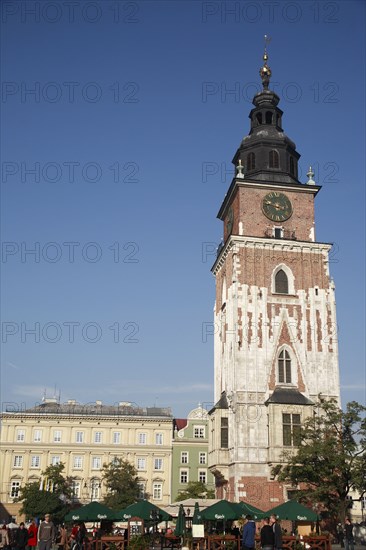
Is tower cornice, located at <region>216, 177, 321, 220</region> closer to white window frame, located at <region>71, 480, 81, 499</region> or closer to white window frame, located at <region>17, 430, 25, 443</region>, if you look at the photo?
white window frame, located at <region>71, 480, 81, 499</region>

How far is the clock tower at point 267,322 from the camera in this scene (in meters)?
36.6

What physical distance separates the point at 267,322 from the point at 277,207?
867 centimetres

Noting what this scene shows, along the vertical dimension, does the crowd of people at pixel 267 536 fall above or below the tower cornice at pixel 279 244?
below

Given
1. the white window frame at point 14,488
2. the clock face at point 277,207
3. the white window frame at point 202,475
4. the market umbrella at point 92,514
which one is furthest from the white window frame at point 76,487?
the market umbrella at point 92,514

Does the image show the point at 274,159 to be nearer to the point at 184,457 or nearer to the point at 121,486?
the point at 121,486

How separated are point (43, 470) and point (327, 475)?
1962 inches

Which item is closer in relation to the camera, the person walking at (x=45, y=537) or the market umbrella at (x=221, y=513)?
the person walking at (x=45, y=537)

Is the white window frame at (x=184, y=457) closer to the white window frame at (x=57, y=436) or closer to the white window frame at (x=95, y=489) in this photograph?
the white window frame at (x=95, y=489)

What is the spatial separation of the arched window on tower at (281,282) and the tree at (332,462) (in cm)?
972

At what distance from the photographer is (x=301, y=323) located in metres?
40.1

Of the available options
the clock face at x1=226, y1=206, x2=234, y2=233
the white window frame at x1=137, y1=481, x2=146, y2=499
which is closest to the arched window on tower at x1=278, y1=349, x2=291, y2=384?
the clock face at x1=226, y1=206, x2=234, y2=233

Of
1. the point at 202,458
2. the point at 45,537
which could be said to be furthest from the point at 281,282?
the point at 202,458

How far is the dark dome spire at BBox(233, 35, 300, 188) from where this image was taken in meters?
44.2

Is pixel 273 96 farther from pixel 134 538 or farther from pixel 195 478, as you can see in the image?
pixel 195 478
